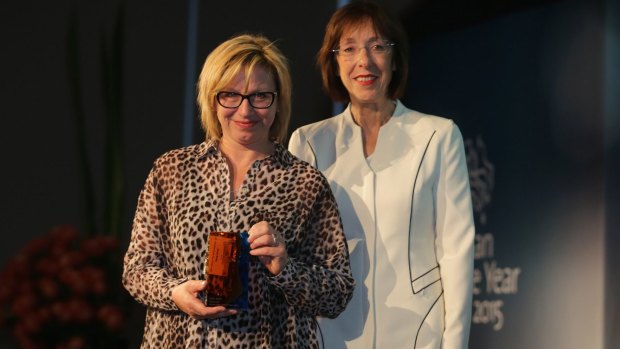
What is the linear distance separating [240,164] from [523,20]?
7.22ft

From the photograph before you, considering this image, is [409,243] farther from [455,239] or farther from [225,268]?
[225,268]

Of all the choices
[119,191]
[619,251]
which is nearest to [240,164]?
[619,251]

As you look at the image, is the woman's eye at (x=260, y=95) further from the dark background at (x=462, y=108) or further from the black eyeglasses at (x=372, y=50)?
the dark background at (x=462, y=108)

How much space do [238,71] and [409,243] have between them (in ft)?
2.57

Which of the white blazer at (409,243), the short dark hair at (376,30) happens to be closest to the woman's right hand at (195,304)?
the white blazer at (409,243)

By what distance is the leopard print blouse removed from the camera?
2.12 m

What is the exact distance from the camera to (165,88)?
209 inches

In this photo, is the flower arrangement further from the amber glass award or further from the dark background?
the amber glass award

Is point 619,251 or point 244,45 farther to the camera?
point 619,251

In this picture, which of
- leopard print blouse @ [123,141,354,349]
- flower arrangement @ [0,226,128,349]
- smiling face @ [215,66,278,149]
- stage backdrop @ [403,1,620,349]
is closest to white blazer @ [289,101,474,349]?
leopard print blouse @ [123,141,354,349]

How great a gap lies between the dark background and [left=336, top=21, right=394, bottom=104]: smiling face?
0.61 m

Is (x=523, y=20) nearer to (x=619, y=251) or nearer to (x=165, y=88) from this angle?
(x=619, y=251)

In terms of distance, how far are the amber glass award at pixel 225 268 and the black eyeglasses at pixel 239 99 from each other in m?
0.34

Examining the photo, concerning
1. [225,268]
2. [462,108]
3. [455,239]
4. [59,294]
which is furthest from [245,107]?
[462,108]
